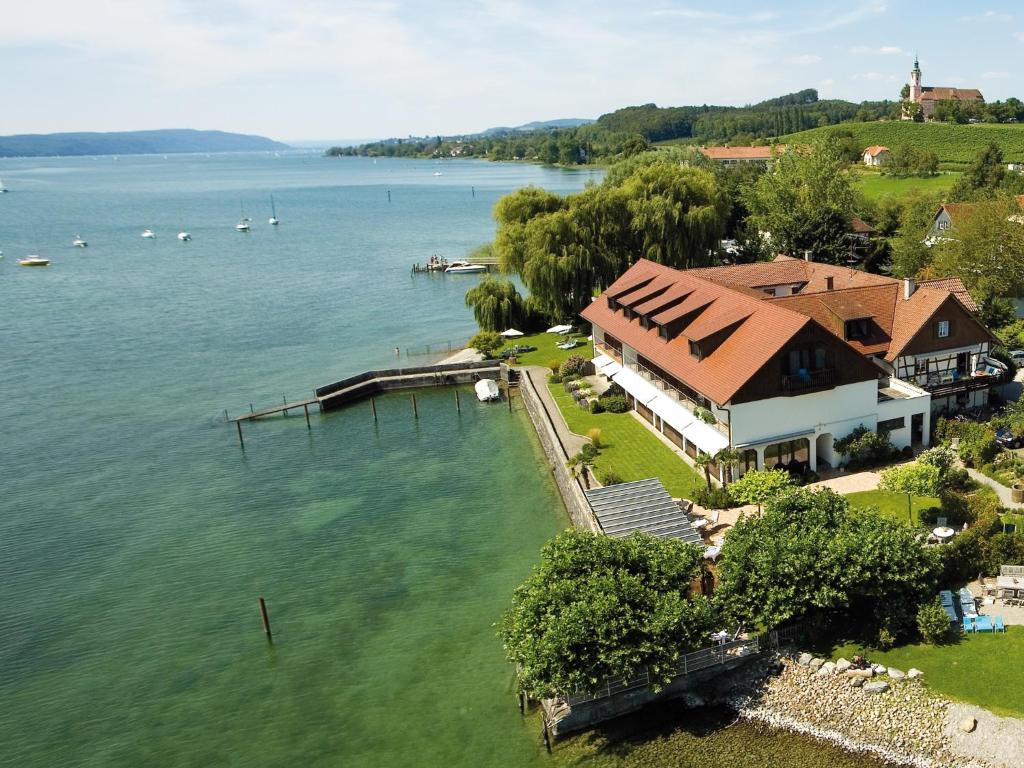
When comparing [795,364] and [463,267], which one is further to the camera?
[463,267]

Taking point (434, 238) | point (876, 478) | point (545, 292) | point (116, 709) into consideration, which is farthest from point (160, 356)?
point (434, 238)

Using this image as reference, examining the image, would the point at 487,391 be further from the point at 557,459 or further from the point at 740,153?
the point at 740,153

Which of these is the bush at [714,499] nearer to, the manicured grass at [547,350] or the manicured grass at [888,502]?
the manicured grass at [888,502]

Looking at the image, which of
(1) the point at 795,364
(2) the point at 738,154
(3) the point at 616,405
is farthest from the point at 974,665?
(2) the point at 738,154

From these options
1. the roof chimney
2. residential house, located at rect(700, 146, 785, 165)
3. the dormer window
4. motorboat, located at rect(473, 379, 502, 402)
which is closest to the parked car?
the dormer window

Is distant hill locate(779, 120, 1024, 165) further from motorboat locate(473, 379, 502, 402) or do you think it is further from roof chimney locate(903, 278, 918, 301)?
motorboat locate(473, 379, 502, 402)

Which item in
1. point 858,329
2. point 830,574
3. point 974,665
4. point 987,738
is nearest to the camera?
point 987,738
